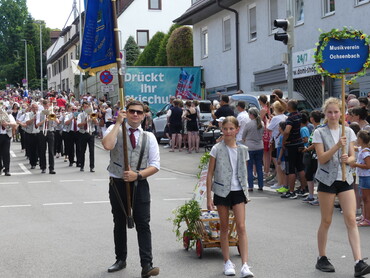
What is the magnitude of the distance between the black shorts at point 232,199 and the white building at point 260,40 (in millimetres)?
14933

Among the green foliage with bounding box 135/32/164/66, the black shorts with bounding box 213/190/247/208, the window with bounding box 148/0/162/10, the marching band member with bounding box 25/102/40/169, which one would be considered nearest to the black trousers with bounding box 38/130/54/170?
the marching band member with bounding box 25/102/40/169

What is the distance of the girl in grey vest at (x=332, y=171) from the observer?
23.9ft

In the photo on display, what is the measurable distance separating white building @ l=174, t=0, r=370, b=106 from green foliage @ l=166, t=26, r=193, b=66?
295 cm

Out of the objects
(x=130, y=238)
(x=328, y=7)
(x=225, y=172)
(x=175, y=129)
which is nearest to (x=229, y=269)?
(x=225, y=172)

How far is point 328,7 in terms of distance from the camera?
79.6 ft

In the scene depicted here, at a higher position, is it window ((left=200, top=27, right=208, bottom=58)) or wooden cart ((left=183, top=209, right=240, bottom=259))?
window ((left=200, top=27, right=208, bottom=58))

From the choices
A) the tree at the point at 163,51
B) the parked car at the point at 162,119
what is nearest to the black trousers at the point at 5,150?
the parked car at the point at 162,119

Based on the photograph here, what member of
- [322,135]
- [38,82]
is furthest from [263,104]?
[38,82]

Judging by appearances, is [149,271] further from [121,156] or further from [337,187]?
[337,187]

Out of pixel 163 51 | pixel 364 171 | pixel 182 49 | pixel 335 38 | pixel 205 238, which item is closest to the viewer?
pixel 205 238

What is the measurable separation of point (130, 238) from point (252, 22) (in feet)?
74.1

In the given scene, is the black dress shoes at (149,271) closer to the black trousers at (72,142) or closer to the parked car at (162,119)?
the black trousers at (72,142)

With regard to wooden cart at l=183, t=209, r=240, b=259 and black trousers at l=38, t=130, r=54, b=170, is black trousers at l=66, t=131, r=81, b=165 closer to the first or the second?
black trousers at l=38, t=130, r=54, b=170

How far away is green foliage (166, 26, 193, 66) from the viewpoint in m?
41.6
